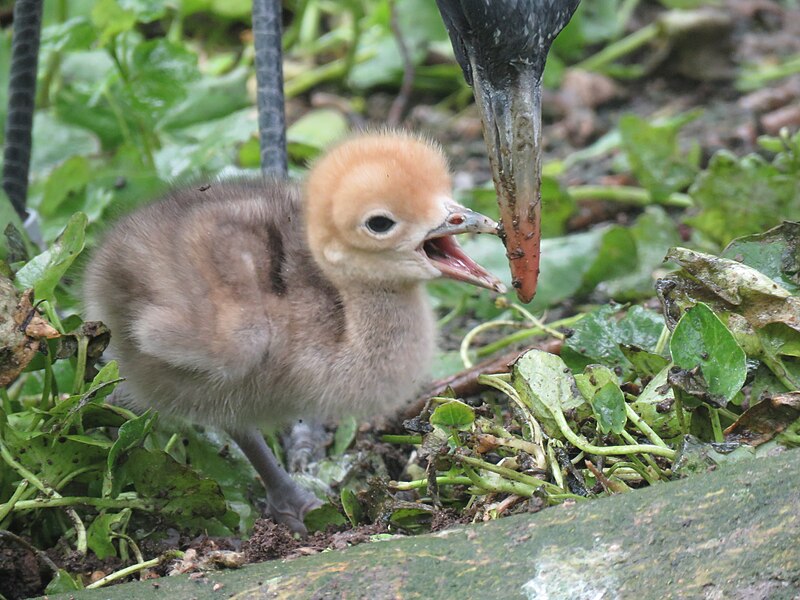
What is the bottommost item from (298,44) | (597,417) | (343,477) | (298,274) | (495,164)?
(343,477)

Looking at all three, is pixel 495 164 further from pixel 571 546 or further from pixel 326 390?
pixel 571 546

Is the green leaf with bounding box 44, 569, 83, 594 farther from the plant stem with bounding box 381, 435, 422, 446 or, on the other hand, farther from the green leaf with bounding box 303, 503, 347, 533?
the plant stem with bounding box 381, 435, 422, 446

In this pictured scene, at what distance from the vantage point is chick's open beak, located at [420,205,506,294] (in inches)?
99.5

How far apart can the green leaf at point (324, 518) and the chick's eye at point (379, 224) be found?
58 centimetres

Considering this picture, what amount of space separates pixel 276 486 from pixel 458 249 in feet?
2.19

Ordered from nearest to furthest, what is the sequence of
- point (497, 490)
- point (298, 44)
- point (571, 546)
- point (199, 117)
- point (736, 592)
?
point (736, 592)
point (571, 546)
point (497, 490)
point (199, 117)
point (298, 44)

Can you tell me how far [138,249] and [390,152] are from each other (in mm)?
554

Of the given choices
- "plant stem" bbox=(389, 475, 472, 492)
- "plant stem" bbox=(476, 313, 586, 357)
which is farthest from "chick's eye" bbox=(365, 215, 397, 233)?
"plant stem" bbox=(476, 313, 586, 357)

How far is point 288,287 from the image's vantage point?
2578 mm

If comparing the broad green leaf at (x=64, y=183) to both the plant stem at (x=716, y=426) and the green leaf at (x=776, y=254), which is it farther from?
the plant stem at (x=716, y=426)

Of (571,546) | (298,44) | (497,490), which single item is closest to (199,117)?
(298,44)

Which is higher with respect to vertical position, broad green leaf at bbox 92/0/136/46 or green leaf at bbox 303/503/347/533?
broad green leaf at bbox 92/0/136/46

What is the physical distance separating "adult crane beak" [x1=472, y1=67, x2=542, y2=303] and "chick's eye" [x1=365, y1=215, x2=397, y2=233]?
0.80ft

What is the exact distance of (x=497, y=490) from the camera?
91.9 inches
